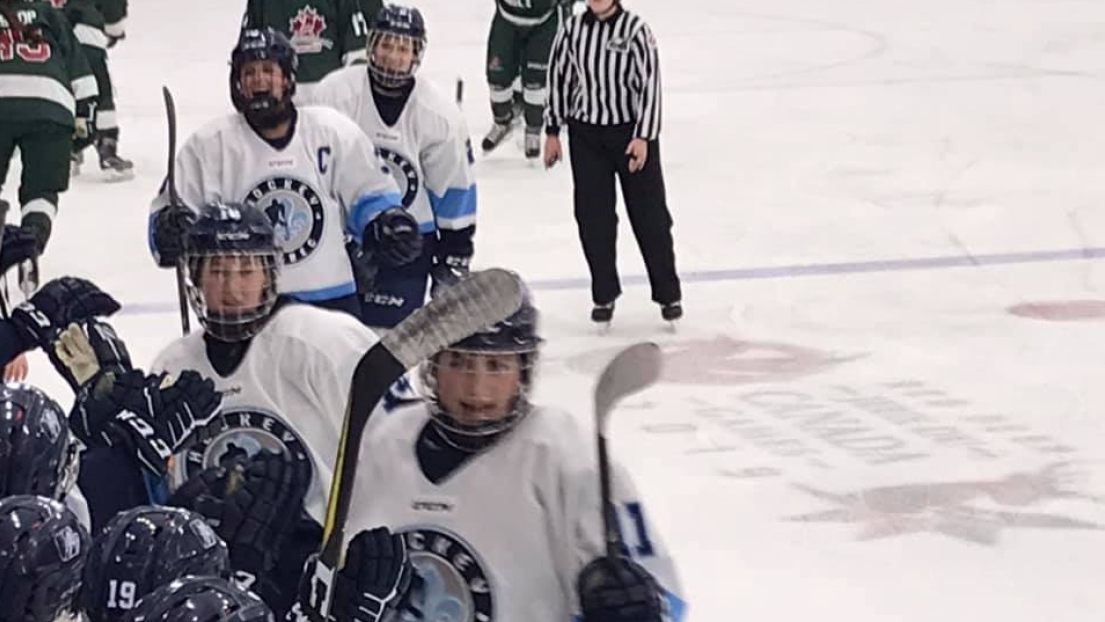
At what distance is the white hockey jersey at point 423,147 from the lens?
450cm

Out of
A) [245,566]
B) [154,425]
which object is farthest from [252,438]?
[245,566]

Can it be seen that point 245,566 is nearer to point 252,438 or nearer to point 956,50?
point 252,438

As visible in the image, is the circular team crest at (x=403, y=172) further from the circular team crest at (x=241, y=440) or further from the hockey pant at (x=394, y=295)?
the circular team crest at (x=241, y=440)

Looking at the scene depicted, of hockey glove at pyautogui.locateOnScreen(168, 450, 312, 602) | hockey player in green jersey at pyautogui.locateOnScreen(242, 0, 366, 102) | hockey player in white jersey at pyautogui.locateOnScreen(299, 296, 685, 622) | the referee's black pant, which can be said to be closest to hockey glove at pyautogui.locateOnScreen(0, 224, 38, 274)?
hockey glove at pyautogui.locateOnScreen(168, 450, 312, 602)

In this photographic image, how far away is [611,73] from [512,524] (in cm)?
332

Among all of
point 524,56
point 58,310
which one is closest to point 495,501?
point 58,310

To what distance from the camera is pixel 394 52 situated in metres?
4.48

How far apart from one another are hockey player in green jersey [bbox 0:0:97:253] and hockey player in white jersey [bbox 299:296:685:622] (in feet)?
12.3

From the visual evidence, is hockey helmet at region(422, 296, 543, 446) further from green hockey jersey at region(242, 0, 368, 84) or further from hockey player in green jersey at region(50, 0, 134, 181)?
hockey player in green jersey at region(50, 0, 134, 181)

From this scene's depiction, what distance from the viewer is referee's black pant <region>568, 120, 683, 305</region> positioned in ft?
18.1

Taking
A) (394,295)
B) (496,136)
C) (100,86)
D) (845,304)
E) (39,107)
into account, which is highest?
(39,107)

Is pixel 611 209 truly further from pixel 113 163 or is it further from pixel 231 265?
pixel 113 163

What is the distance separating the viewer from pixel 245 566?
236 centimetres

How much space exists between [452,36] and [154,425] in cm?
929
